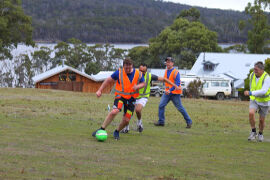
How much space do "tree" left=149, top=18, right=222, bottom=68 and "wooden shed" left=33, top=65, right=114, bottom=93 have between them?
62.4 feet

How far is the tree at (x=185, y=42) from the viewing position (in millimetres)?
83750

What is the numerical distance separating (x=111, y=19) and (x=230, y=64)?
9234 cm

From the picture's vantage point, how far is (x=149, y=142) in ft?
36.6

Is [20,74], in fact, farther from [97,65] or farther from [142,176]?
[142,176]

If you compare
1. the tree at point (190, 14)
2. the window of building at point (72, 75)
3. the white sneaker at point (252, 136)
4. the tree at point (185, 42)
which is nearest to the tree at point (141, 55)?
the tree at point (185, 42)

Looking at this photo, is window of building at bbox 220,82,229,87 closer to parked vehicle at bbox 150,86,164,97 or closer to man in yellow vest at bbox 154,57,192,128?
parked vehicle at bbox 150,86,164,97

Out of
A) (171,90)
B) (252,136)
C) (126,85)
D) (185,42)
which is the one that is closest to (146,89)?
(126,85)

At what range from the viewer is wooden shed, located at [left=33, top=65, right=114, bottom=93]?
2675 inches

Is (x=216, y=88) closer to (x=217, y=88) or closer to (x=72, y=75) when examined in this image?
(x=217, y=88)

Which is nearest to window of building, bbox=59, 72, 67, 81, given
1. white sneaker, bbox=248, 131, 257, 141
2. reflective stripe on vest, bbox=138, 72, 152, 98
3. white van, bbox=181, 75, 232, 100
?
white van, bbox=181, 75, 232, 100

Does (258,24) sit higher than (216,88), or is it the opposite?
(258,24)

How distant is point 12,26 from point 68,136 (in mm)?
47761

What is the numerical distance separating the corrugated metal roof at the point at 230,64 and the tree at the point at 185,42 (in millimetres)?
9592

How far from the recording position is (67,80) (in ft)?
229
